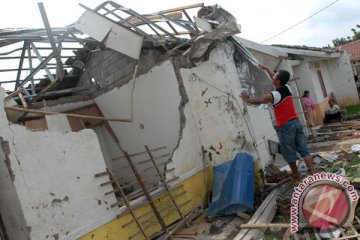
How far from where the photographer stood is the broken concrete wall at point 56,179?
4754 mm

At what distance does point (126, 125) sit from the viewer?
28.5ft

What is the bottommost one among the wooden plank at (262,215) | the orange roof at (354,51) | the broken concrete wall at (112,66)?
the wooden plank at (262,215)

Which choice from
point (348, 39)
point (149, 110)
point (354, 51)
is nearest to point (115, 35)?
point (149, 110)

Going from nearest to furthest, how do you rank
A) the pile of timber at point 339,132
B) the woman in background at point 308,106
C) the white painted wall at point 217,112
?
the white painted wall at point 217,112 → the pile of timber at point 339,132 → the woman in background at point 308,106

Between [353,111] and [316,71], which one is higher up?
[316,71]

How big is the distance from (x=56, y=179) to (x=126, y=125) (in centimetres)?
368

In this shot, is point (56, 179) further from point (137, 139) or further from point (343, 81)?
point (343, 81)

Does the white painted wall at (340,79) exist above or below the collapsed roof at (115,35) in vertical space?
below

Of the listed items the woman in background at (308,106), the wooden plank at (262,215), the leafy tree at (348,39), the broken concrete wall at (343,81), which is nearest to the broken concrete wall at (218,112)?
the wooden plank at (262,215)

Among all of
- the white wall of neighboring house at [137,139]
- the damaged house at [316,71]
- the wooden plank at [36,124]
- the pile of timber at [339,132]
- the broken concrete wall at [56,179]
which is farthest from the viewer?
the damaged house at [316,71]

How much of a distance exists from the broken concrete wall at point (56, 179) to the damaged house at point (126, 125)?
0.05 ft

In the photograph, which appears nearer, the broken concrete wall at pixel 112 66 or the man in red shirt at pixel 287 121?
the man in red shirt at pixel 287 121

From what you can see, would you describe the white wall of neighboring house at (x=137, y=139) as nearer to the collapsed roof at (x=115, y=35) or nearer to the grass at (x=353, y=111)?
the collapsed roof at (x=115, y=35)

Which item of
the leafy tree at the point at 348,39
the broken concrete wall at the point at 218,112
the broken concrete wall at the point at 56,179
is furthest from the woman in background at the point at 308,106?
the leafy tree at the point at 348,39
